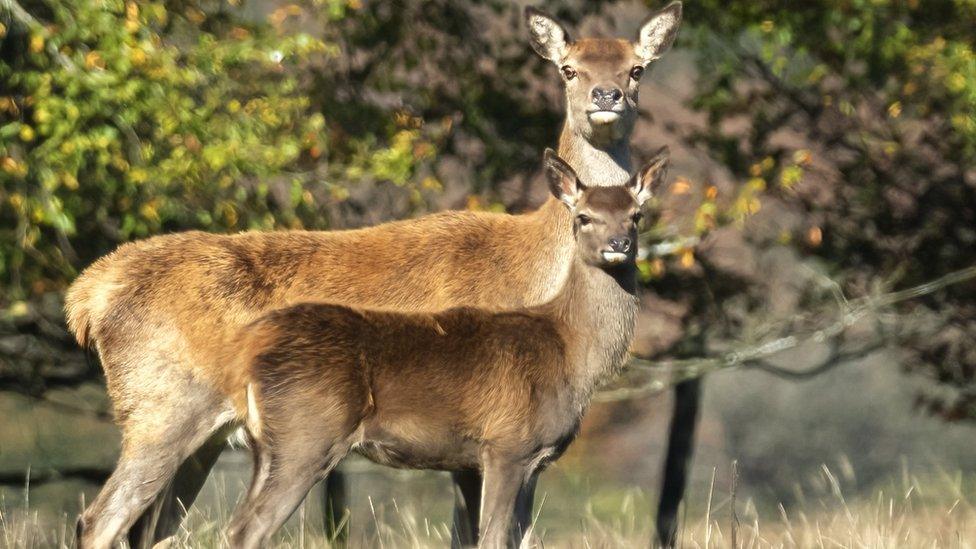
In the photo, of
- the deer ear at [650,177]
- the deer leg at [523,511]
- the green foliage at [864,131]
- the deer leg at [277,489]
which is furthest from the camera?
the green foliage at [864,131]

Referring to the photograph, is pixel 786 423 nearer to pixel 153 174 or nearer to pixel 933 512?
pixel 933 512

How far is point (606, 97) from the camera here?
27.1 ft

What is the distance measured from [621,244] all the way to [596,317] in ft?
1.27

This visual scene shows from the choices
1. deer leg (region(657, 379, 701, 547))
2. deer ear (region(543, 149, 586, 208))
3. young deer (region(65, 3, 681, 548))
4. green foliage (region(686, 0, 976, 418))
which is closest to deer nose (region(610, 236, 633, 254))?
deer ear (region(543, 149, 586, 208))

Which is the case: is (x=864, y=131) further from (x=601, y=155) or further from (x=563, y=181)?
(x=563, y=181)

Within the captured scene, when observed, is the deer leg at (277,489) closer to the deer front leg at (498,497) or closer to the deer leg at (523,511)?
the deer front leg at (498,497)

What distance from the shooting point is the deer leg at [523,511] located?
7.16 m

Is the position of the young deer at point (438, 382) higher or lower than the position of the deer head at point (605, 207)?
lower

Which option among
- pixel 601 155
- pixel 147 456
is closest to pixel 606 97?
pixel 601 155

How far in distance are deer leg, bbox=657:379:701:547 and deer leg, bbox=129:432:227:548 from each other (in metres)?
5.22

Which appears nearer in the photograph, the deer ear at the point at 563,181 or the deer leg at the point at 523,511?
the deer leg at the point at 523,511

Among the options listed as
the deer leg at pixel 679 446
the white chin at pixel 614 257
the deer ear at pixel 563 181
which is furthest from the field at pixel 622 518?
the deer ear at pixel 563 181

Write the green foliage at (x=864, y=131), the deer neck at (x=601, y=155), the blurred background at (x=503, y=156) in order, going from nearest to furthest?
1. the deer neck at (x=601, y=155)
2. the blurred background at (x=503, y=156)
3. the green foliage at (x=864, y=131)

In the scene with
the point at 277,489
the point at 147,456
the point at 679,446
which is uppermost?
the point at 277,489
